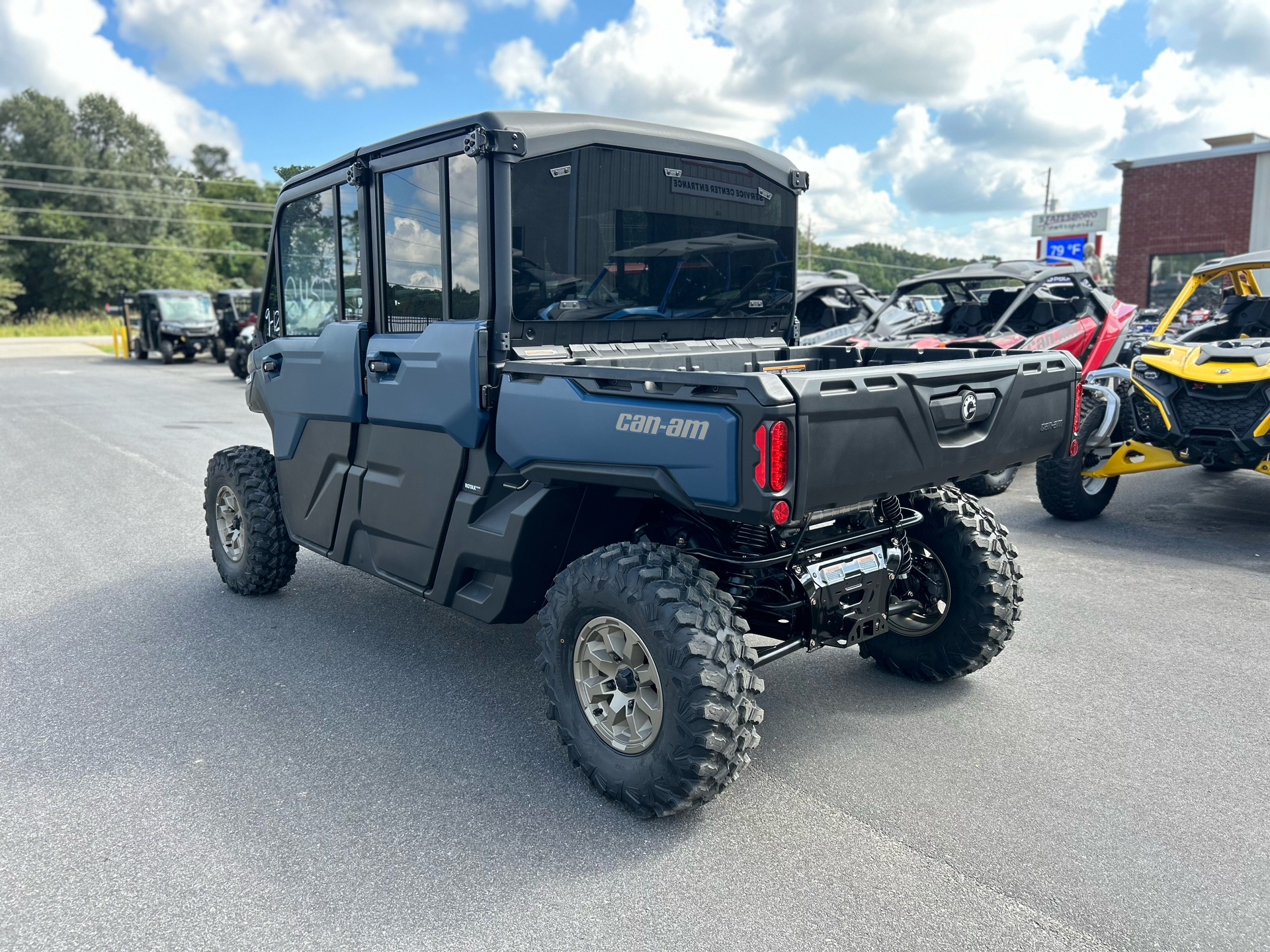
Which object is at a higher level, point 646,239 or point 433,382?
point 646,239

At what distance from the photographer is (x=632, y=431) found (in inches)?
123

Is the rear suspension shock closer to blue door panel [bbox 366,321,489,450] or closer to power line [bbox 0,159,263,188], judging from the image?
blue door panel [bbox 366,321,489,450]

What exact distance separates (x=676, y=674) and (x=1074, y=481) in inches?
215

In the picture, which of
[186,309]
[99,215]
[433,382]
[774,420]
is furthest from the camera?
[99,215]

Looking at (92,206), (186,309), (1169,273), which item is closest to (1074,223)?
(1169,273)

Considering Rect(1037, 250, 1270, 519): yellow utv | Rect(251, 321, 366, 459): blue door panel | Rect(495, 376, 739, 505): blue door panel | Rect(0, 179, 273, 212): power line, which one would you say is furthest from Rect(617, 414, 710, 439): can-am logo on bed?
Rect(0, 179, 273, 212): power line

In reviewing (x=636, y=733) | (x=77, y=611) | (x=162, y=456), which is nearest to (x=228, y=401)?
(x=162, y=456)

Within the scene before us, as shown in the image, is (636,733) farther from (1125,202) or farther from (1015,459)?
(1125,202)

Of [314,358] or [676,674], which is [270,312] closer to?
[314,358]

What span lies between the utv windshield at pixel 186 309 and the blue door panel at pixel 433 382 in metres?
28.3

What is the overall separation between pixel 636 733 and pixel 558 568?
814mm

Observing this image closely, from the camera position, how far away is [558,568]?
3.85 m

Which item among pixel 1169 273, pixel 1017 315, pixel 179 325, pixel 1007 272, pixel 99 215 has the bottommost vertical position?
pixel 1017 315

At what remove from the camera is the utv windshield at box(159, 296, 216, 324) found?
2933cm
